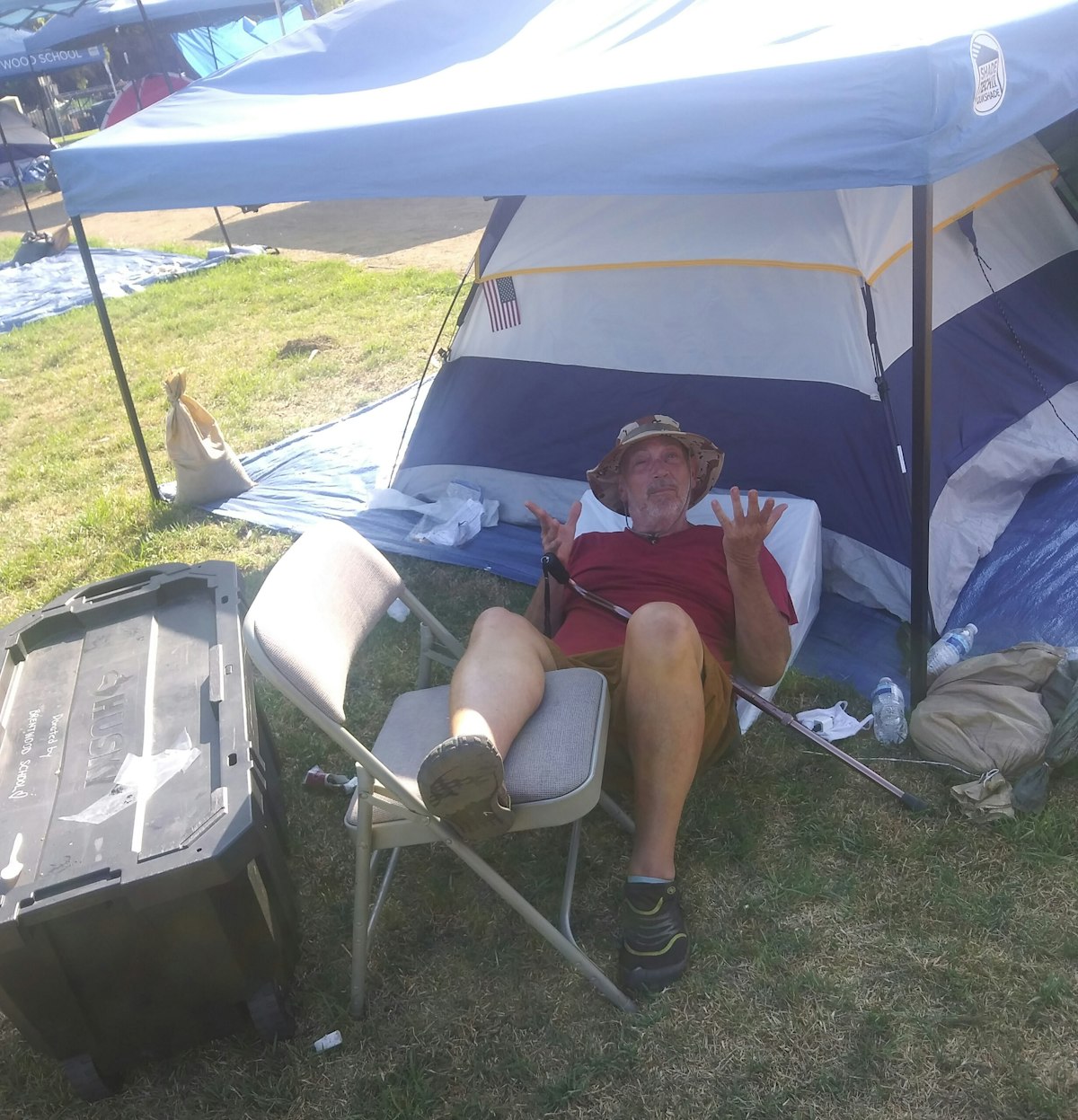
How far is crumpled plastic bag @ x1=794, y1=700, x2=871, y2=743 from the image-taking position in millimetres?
2803

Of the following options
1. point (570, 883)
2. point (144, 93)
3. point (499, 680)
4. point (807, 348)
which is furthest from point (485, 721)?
point (144, 93)

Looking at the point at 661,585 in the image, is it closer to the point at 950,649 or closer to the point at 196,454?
the point at 950,649

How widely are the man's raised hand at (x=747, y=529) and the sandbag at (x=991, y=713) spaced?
733 mm

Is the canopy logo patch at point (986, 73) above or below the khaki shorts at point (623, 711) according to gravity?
above

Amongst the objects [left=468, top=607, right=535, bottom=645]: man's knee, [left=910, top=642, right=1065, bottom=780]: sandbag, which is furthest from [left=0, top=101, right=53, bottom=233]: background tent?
[left=910, top=642, right=1065, bottom=780]: sandbag

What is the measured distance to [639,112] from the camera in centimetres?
250

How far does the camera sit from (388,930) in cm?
237

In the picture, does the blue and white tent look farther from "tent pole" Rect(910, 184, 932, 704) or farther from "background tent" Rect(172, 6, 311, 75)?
"background tent" Rect(172, 6, 311, 75)

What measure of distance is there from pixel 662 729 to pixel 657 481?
0.81m

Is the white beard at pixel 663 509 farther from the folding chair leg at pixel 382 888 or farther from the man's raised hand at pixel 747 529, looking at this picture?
the folding chair leg at pixel 382 888

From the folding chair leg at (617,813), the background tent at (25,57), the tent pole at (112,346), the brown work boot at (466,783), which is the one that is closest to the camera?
the brown work boot at (466,783)

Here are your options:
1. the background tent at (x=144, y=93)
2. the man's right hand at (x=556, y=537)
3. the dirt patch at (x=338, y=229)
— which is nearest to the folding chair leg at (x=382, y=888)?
the man's right hand at (x=556, y=537)

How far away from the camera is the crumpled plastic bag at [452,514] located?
3998mm

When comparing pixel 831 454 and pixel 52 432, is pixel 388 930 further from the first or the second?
pixel 52 432
